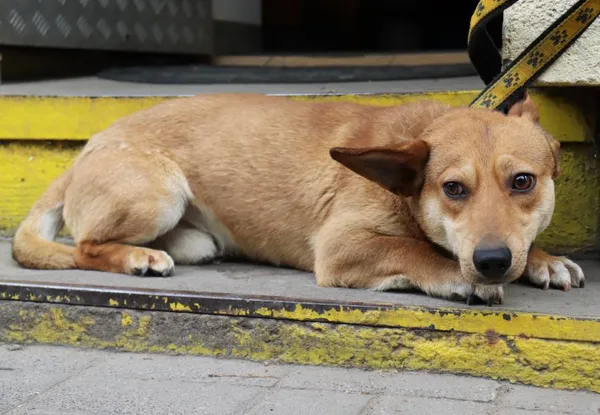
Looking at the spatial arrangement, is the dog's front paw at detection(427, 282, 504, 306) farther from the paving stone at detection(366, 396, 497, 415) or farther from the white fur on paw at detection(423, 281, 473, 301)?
the paving stone at detection(366, 396, 497, 415)

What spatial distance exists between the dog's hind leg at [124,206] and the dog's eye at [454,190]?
112cm

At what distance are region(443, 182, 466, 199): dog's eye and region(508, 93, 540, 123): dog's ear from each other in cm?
43

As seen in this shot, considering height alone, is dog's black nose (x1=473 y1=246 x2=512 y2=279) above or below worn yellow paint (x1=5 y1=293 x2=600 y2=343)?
above

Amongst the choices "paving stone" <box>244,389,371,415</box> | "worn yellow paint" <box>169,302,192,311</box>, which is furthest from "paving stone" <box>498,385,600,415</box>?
A: "worn yellow paint" <box>169,302,192,311</box>

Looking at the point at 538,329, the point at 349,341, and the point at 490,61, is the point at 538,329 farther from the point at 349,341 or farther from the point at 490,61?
the point at 490,61

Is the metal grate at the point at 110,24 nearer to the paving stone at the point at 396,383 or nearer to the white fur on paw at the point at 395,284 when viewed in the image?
the white fur on paw at the point at 395,284

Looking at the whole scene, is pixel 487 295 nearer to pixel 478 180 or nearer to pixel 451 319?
pixel 451 319

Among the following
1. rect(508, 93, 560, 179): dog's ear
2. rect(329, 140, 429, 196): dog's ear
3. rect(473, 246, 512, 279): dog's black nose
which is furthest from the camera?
rect(508, 93, 560, 179): dog's ear

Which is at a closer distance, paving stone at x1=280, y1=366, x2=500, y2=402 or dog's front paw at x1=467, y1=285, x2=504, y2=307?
paving stone at x1=280, y1=366, x2=500, y2=402

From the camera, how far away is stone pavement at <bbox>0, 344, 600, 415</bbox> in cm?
253

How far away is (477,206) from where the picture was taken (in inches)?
107


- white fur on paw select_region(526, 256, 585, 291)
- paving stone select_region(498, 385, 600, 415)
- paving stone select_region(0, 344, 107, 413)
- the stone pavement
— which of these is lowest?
paving stone select_region(0, 344, 107, 413)

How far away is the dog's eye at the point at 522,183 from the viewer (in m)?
2.77

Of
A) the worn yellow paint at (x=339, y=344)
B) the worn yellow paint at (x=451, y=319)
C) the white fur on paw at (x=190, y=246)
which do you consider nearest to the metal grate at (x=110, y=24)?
the white fur on paw at (x=190, y=246)
